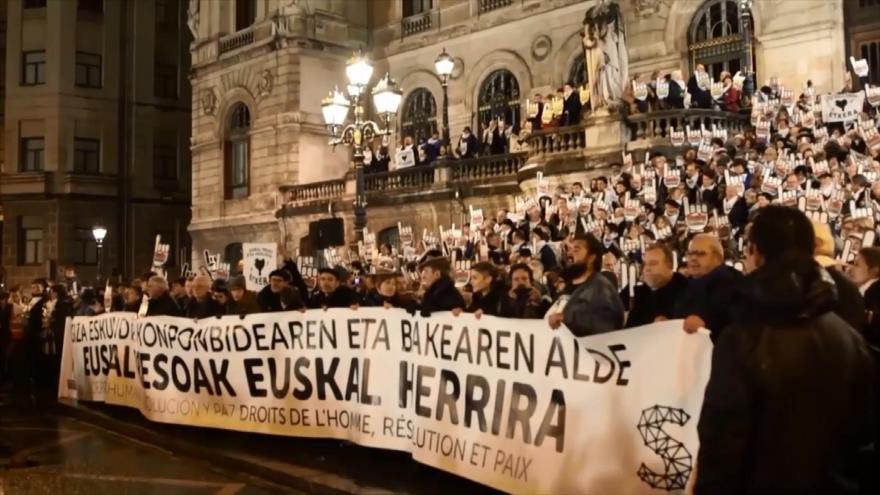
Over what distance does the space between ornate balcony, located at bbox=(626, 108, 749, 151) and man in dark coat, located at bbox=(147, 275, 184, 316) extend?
1074 cm

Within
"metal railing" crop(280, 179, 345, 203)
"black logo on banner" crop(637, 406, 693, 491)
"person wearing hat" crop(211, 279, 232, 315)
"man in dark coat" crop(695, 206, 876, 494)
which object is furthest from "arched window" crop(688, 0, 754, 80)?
"man in dark coat" crop(695, 206, 876, 494)

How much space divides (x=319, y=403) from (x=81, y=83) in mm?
39455

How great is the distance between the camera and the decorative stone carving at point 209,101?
37963 mm

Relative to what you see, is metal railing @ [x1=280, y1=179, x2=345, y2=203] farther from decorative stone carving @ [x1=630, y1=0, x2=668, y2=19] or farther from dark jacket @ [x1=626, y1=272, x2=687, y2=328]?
dark jacket @ [x1=626, y1=272, x2=687, y2=328]

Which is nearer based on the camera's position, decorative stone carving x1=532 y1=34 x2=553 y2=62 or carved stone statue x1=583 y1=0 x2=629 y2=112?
carved stone statue x1=583 y1=0 x2=629 y2=112

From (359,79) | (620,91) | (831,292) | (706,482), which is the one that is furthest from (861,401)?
(620,91)

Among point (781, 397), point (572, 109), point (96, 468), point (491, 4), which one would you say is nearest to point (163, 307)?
point (96, 468)

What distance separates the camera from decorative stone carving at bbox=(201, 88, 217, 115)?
125 ft

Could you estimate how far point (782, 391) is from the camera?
3.34 metres

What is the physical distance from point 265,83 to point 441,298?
2884cm

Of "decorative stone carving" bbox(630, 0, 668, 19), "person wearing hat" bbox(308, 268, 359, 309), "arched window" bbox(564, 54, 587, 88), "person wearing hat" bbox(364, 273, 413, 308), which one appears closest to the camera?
"person wearing hat" bbox(364, 273, 413, 308)

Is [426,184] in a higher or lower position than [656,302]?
higher

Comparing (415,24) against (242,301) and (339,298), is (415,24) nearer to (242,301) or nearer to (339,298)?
(242,301)

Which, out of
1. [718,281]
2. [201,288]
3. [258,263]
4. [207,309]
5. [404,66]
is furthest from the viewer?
[404,66]
